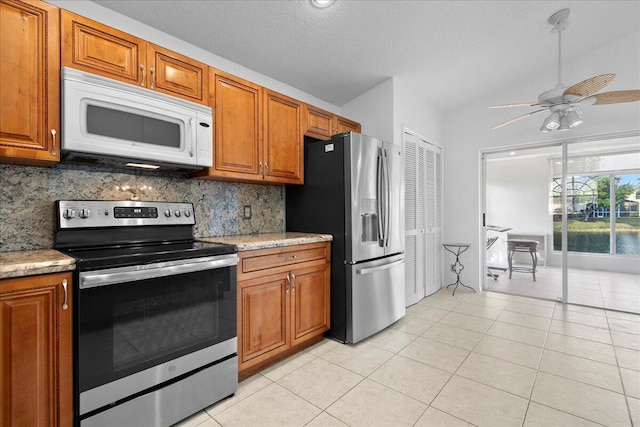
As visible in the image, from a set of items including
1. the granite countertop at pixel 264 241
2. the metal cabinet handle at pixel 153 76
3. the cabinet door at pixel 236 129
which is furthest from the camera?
the cabinet door at pixel 236 129

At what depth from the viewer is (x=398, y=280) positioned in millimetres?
3121

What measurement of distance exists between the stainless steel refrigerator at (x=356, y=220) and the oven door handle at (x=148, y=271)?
1113mm

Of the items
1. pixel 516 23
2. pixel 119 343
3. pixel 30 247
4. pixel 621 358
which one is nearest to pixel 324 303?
pixel 119 343

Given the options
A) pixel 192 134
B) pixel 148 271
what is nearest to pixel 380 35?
pixel 192 134

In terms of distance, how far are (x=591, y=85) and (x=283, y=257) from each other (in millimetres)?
2831

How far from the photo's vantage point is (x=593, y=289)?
407cm

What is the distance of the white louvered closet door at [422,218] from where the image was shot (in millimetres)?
3787

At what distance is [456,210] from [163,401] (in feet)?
14.3

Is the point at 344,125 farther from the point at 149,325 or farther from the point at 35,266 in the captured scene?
the point at 35,266

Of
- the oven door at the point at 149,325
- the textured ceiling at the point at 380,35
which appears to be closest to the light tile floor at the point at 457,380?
the oven door at the point at 149,325

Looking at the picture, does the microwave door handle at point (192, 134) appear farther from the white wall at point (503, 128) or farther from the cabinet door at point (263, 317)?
the white wall at point (503, 128)

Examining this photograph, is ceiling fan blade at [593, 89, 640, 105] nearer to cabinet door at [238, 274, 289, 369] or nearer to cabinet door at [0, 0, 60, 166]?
cabinet door at [238, 274, 289, 369]

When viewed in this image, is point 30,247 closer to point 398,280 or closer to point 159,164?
point 159,164

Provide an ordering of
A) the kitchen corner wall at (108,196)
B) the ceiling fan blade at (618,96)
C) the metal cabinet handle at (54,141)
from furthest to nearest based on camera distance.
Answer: the ceiling fan blade at (618,96) < the kitchen corner wall at (108,196) < the metal cabinet handle at (54,141)
